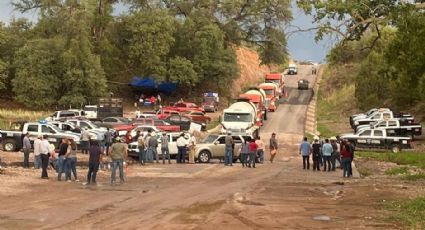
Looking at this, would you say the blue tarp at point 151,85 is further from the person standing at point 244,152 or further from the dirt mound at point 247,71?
the person standing at point 244,152

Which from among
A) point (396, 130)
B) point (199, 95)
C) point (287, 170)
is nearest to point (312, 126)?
point (396, 130)

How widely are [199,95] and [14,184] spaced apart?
60299 mm

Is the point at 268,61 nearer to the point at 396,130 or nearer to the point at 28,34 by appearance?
the point at 28,34

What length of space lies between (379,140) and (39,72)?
38.9 m

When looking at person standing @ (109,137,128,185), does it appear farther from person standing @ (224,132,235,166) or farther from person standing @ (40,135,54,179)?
person standing @ (224,132,235,166)

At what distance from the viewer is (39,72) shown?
6675cm

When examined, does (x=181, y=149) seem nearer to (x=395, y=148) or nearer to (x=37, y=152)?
(x=37, y=152)

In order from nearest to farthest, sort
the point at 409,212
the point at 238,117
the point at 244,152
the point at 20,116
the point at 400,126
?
1. the point at 409,212
2. the point at 244,152
3. the point at 400,126
4. the point at 238,117
5. the point at 20,116

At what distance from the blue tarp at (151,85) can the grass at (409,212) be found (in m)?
57.9

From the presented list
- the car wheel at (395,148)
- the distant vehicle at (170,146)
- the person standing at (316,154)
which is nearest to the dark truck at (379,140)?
the car wheel at (395,148)

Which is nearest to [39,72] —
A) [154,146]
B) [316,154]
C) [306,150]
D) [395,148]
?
[154,146]

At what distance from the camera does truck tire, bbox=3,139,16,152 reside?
33.3m

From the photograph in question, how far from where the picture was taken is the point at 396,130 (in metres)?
44.1

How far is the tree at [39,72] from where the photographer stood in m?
66.1
